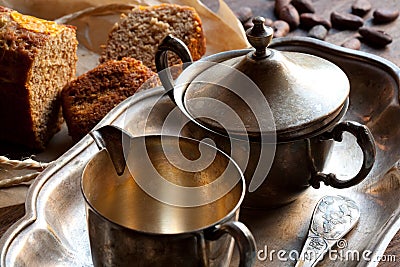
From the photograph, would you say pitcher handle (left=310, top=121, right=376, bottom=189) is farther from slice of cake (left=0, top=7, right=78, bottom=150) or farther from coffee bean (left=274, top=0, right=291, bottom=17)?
coffee bean (left=274, top=0, right=291, bottom=17)

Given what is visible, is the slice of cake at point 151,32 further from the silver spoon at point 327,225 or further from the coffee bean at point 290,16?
the silver spoon at point 327,225

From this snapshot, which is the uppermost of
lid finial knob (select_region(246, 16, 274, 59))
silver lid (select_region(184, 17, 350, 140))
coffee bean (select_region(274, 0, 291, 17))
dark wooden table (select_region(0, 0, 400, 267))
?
lid finial knob (select_region(246, 16, 274, 59))

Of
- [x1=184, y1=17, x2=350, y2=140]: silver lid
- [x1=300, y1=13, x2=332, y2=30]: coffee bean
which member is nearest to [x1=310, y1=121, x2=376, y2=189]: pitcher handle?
[x1=184, y1=17, x2=350, y2=140]: silver lid

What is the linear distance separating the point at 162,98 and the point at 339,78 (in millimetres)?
319

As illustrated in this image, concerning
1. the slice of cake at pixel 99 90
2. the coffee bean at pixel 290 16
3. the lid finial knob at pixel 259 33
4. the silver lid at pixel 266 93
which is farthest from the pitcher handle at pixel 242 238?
the coffee bean at pixel 290 16

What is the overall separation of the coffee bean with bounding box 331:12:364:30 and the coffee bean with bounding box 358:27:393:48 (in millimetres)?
52

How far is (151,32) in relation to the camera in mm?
1455

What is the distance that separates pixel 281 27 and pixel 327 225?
74 centimetres

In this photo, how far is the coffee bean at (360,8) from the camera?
1.64 meters

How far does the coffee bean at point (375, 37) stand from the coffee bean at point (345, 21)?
0.17 feet

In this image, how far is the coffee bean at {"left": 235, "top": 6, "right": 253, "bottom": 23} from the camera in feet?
5.34

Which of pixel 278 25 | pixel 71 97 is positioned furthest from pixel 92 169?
pixel 278 25

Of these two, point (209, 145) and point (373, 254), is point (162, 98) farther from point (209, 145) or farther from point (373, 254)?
point (373, 254)

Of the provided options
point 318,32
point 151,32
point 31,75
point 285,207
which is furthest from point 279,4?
point 285,207
